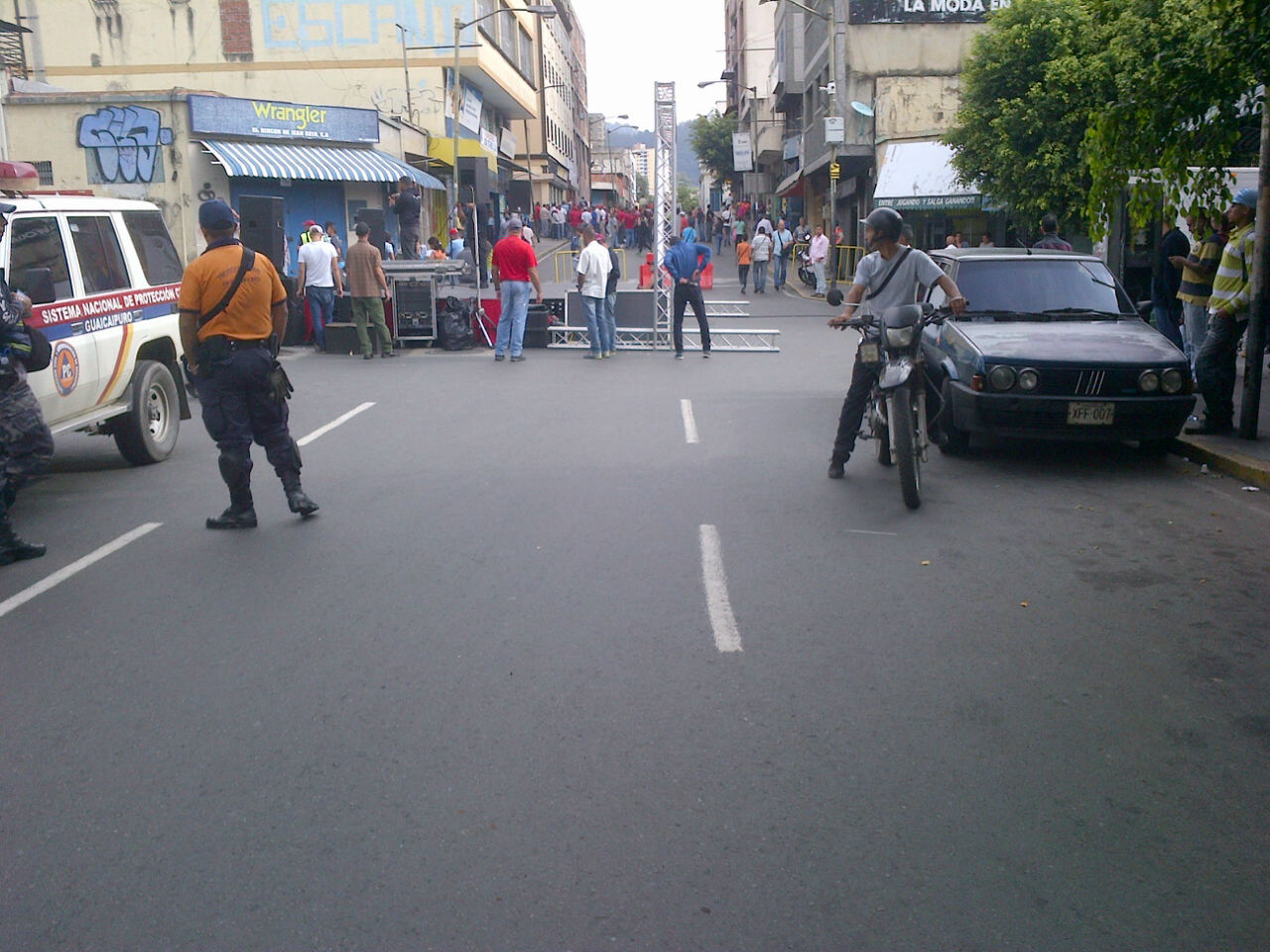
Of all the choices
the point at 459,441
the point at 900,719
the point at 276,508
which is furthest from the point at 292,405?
the point at 900,719

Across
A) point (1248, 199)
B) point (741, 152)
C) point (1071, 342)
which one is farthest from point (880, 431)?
point (741, 152)

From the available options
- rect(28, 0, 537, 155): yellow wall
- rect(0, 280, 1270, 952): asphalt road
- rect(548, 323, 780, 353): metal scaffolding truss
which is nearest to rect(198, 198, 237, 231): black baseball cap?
rect(0, 280, 1270, 952): asphalt road

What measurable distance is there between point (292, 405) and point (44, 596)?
22.5ft

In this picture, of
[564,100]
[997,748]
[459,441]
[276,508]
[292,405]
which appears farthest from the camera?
[564,100]

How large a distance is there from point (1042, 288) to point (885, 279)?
2444mm

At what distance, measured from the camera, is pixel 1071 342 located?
9.02m

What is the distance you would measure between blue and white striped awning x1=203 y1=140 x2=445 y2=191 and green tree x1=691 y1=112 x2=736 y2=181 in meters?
55.8

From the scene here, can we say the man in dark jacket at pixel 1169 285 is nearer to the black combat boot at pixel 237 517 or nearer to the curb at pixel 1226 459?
the curb at pixel 1226 459

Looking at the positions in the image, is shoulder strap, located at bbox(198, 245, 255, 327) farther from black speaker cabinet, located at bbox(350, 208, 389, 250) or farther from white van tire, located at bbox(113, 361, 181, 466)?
black speaker cabinet, located at bbox(350, 208, 389, 250)

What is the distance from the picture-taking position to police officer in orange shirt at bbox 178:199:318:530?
7121 mm

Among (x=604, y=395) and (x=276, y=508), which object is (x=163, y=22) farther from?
(x=276, y=508)

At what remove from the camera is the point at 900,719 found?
4434mm

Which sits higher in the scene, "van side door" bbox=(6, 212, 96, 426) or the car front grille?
"van side door" bbox=(6, 212, 96, 426)

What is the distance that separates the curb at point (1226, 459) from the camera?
8.46 meters
